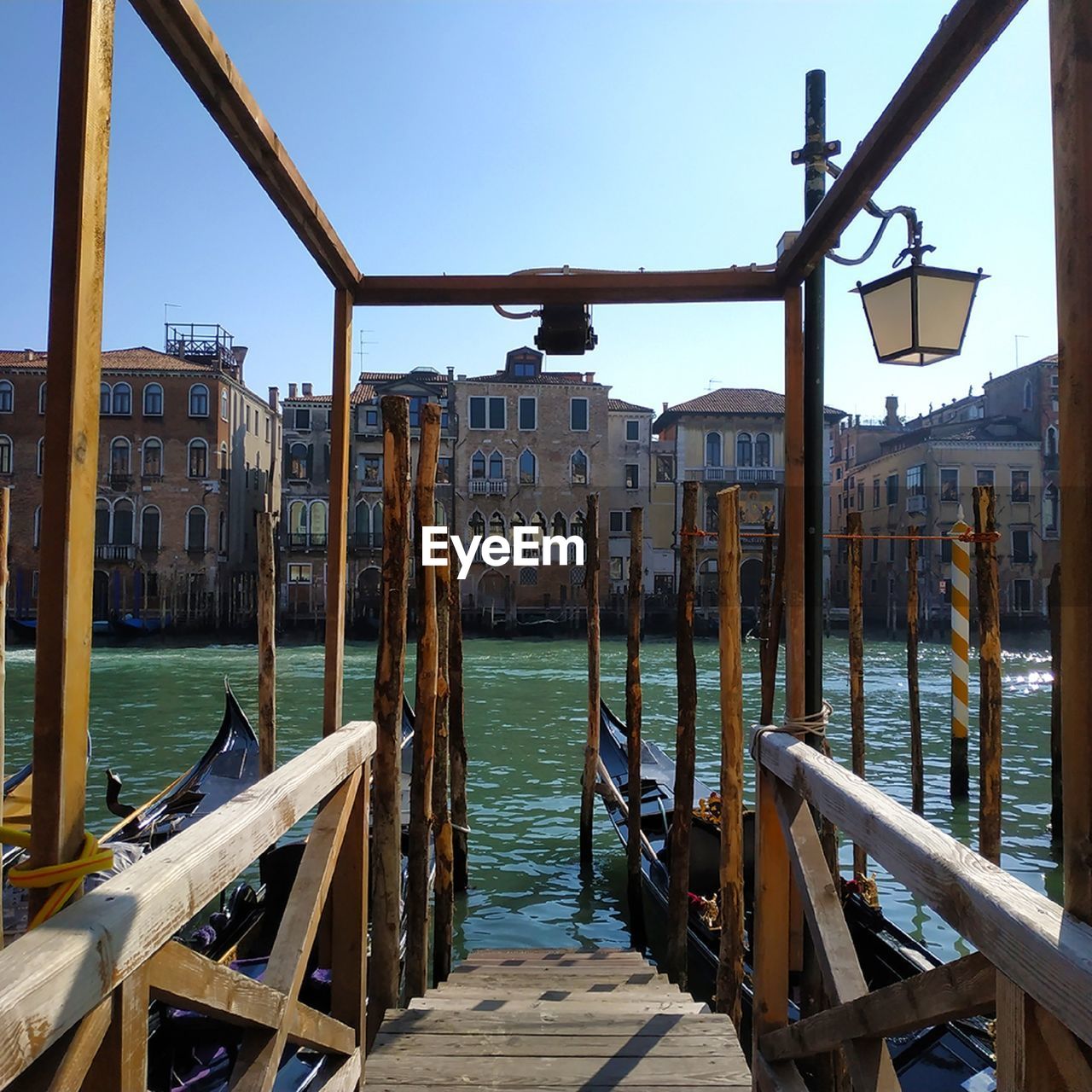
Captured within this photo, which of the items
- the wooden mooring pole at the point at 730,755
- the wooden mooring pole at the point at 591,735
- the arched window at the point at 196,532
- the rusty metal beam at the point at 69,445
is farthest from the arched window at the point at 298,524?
the rusty metal beam at the point at 69,445

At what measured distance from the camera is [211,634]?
2761 cm

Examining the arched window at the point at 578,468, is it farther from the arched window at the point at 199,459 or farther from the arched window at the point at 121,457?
the arched window at the point at 121,457

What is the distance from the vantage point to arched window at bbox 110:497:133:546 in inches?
1119

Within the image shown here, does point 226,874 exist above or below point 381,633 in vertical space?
below

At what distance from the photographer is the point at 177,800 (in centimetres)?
629

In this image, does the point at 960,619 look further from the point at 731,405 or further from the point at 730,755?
the point at 731,405

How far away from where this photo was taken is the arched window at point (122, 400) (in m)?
28.3

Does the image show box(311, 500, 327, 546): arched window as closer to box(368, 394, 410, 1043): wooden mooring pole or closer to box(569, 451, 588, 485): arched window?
box(569, 451, 588, 485): arched window

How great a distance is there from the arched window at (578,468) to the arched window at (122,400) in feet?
43.5

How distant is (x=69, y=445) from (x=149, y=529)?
29790 millimetres

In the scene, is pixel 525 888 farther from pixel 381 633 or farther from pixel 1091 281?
pixel 1091 281

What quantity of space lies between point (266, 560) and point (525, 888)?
281 centimetres

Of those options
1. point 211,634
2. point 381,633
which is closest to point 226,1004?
point 381,633

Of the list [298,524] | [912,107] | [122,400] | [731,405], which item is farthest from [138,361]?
[912,107]
